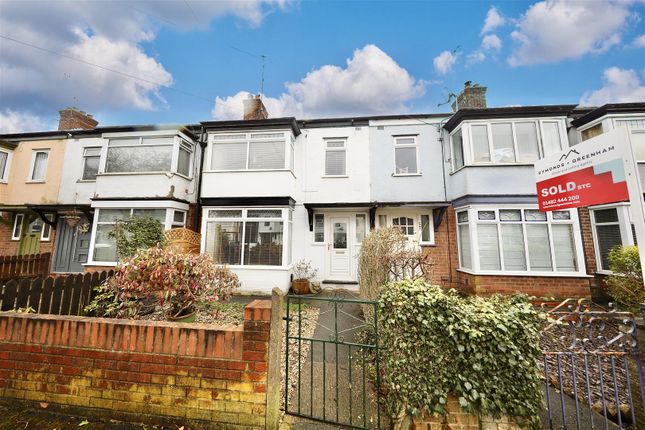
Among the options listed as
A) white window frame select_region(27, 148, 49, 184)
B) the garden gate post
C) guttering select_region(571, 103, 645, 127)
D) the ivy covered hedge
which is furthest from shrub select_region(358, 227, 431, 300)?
white window frame select_region(27, 148, 49, 184)

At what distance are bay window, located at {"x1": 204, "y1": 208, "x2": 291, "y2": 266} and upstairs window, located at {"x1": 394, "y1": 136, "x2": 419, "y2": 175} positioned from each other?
5.00 meters

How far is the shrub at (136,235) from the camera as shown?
776 centimetres

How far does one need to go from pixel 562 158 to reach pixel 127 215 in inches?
500

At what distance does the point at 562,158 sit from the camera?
134 inches

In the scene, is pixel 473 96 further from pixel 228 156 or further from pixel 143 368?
pixel 143 368

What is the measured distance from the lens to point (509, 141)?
8.32m

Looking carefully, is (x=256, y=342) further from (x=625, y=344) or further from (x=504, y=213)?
(x=504, y=213)

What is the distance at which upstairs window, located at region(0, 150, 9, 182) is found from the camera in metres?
11.1

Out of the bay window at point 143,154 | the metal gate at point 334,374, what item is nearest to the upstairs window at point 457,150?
the metal gate at point 334,374

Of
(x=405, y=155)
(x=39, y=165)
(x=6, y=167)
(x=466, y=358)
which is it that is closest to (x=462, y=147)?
(x=405, y=155)

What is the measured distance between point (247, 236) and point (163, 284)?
212 inches

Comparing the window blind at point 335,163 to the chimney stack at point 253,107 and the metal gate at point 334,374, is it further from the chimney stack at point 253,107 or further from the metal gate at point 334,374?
the metal gate at point 334,374

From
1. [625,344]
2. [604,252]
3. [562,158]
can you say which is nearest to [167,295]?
[625,344]

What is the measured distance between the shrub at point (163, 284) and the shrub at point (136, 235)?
175 inches
